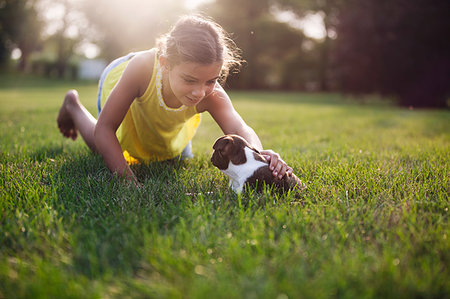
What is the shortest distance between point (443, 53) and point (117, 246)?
1615 centimetres

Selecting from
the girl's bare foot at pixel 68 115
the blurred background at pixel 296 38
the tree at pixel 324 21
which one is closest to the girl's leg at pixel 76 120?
the girl's bare foot at pixel 68 115

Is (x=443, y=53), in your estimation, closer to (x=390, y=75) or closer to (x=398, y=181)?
(x=390, y=75)

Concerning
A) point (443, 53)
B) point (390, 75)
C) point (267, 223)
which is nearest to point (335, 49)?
point (390, 75)

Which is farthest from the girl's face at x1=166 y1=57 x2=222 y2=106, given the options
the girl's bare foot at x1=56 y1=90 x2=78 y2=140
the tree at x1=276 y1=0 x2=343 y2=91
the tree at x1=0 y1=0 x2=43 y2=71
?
the tree at x1=0 y1=0 x2=43 y2=71

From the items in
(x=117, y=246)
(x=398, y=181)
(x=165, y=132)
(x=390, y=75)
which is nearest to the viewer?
(x=117, y=246)

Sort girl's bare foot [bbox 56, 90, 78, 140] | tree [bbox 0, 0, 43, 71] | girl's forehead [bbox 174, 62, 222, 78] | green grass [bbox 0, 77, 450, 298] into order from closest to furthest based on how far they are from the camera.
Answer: green grass [bbox 0, 77, 450, 298]
girl's forehead [bbox 174, 62, 222, 78]
girl's bare foot [bbox 56, 90, 78, 140]
tree [bbox 0, 0, 43, 71]

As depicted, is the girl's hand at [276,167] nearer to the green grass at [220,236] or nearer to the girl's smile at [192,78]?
the green grass at [220,236]

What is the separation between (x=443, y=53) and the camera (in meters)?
13.7

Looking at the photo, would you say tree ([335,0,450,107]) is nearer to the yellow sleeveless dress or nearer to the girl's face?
the yellow sleeveless dress

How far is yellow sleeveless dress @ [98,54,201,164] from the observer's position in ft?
8.46

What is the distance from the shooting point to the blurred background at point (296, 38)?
14016mm

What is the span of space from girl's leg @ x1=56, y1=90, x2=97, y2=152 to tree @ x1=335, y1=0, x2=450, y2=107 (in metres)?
14.6

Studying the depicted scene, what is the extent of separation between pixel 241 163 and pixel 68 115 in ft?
7.44

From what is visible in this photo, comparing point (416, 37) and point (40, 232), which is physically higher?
point (416, 37)
